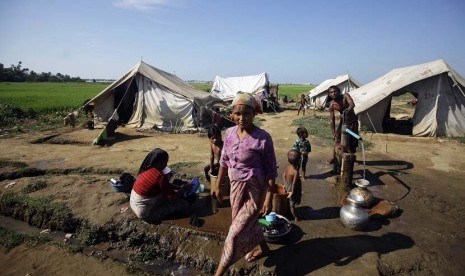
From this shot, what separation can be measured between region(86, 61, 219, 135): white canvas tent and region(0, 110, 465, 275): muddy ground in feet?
17.0

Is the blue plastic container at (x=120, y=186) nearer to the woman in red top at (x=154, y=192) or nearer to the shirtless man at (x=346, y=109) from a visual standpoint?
the woman in red top at (x=154, y=192)

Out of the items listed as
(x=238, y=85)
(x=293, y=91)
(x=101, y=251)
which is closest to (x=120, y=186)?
(x=101, y=251)

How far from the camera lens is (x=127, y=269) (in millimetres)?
3744

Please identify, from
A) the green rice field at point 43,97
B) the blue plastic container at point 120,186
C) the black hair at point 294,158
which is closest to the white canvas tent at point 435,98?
the black hair at point 294,158

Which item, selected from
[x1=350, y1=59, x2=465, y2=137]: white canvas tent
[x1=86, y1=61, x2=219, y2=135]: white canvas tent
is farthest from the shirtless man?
[x1=86, y1=61, x2=219, y2=135]: white canvas tent

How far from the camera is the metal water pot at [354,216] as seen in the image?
13.7 ft

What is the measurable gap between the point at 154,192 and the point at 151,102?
10020 mm

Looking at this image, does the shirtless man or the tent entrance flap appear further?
the tent entrance flap

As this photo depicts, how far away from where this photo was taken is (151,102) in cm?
1360

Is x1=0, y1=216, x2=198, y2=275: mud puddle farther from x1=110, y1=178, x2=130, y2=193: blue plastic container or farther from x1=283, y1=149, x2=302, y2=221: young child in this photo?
x1=283, y1=149, x2=302, y2=221: young child

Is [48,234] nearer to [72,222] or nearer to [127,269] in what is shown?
[72,222]

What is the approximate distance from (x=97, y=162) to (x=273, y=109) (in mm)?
15868

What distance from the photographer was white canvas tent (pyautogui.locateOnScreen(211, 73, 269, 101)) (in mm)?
23125

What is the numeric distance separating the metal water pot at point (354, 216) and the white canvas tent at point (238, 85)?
18566 millimetres
